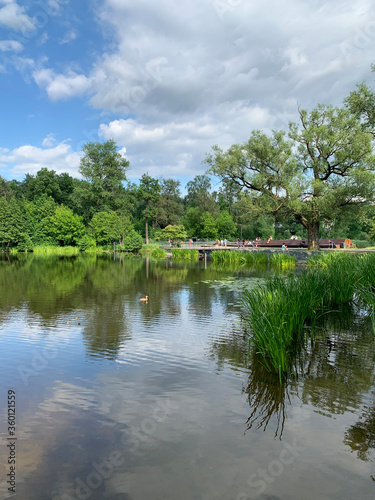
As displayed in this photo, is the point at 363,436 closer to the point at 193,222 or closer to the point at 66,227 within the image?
the point at 66,227

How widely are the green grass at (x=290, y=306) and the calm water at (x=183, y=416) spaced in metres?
0.35

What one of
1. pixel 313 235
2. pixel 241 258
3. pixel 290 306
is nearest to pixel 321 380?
pixel 290 306

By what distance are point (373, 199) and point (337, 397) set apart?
2547 centimetres

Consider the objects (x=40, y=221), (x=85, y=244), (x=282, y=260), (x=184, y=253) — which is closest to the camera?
(x=282, y=260)

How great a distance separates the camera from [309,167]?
2994 centimetres

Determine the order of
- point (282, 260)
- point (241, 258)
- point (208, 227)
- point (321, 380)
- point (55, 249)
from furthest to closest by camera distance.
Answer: point (208, 227), point (55, 249), point (241, 258), point (282, 260), point (321, 380)

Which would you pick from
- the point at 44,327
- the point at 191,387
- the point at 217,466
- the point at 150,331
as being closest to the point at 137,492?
the point at 217,466

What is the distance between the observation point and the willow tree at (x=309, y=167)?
26250 mm

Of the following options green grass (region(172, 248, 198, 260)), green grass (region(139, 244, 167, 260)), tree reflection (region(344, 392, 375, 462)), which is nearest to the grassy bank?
green grass (region(172, 248, 198, 260))

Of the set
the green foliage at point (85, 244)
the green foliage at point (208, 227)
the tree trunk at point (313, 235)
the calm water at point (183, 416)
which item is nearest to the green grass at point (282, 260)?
the tree trunk at point (313, 235)

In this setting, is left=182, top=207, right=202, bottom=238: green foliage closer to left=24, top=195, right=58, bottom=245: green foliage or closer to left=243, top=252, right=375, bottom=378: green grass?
left=24, top=195, right=58, bottom=245: green foliage

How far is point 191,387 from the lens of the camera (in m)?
5.05

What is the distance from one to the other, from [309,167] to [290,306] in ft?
86.6

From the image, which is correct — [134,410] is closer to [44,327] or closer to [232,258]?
[44,327]
